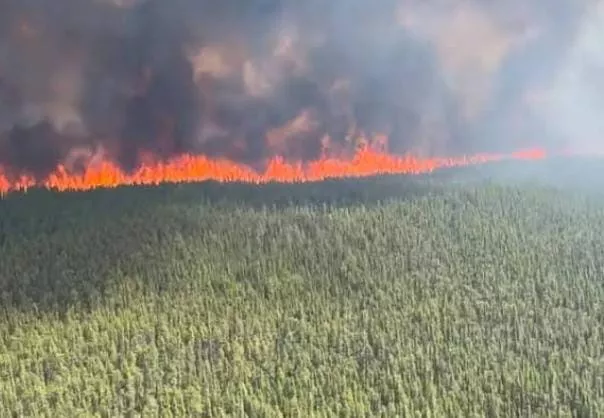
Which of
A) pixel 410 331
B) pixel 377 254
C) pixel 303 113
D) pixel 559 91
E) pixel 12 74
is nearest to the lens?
pixel 410 331

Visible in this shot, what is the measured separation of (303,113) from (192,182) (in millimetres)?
2023

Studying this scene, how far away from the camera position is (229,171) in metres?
16.6

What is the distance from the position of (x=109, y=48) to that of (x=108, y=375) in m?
6.01

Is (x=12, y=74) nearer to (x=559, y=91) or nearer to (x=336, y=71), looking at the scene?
(x=336, y=71)

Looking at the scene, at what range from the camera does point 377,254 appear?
561 inches

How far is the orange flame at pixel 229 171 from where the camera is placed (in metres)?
15.9

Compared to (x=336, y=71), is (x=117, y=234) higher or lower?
lower

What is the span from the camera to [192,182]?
1620 centimetres

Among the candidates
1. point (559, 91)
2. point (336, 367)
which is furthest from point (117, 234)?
point (559, 91)

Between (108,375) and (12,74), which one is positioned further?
(12,74)

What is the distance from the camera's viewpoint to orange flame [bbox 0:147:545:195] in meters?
15.9

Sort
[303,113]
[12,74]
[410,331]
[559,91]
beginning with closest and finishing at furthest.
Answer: [410,331] < [12,74] < [303,113] < [559,91]

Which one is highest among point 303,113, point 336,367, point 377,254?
point 303,113

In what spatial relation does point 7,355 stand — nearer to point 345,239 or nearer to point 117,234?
point 117,234
